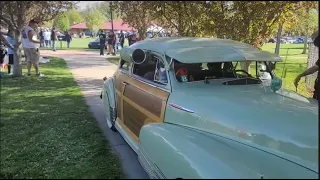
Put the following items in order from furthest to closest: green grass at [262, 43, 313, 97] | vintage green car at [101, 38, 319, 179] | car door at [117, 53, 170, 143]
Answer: green grass at [262, 43, 313, 97]
car door at [117, 53, 170, 143]
vintage green car at [101, 38, 319, 179]

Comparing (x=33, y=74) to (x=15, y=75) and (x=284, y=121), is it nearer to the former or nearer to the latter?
(x=15, y=75)

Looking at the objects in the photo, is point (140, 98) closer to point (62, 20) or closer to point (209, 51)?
point (209, 51)

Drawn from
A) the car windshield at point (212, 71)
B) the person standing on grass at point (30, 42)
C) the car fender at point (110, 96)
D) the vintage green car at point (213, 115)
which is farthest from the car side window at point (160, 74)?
the person standing on grass at point (30, 42)

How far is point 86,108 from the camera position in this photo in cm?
764

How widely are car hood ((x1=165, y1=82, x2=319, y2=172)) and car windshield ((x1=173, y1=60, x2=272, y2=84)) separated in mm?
178

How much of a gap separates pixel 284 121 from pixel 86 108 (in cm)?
527

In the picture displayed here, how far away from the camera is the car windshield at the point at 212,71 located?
13.7 ft

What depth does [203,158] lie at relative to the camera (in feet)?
8.68

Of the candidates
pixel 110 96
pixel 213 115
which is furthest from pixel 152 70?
pixel 213 115

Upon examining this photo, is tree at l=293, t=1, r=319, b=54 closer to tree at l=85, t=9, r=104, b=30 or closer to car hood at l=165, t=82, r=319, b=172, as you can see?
car hood at l=165, t=82, r=319, b=172

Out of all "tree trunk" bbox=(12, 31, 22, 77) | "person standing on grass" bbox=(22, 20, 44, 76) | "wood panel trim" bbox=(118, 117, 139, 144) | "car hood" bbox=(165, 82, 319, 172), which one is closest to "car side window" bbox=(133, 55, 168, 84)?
"car hood" bbox=(165, 82, 319, 172)

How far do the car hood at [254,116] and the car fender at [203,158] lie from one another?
0.25 ft

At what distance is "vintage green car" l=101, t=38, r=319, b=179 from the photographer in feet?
8.78

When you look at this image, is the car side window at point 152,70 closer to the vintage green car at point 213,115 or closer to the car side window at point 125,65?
the vintage green car at point 213,115
